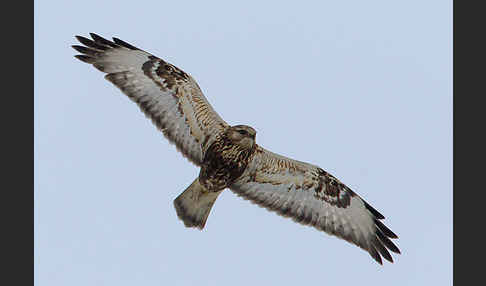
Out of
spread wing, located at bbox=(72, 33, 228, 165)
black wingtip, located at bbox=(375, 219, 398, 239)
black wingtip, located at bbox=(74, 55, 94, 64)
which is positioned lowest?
black wingtip, located at bbox=(375, 219, 398, 239)

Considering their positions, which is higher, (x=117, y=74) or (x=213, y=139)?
(x=117, y=74)

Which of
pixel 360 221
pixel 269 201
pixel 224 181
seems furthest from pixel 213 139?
pixel 360 221

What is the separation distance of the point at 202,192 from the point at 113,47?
7.79 feet

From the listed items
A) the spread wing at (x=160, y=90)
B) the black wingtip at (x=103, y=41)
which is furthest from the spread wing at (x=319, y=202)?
the black wingtip at (x=103, y=41)

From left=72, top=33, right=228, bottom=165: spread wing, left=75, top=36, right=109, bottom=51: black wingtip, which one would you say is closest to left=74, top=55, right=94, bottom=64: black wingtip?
left=72, top=33, right=228, bottom=165: spread wing

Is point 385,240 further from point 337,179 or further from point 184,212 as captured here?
point 184,212

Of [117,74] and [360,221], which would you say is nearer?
[117,74]

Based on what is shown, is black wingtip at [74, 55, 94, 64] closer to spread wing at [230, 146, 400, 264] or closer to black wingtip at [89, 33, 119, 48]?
black wingtip at [89, 33, 119, 48]

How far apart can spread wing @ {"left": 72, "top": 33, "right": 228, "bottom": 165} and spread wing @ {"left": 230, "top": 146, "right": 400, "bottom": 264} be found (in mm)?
947

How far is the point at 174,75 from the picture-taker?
36.1 ft

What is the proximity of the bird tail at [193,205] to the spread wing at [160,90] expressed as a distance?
465 millimetres

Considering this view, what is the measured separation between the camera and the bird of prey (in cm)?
1099

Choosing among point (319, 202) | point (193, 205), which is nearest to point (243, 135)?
point (193, 205)

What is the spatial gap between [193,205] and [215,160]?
80cm
